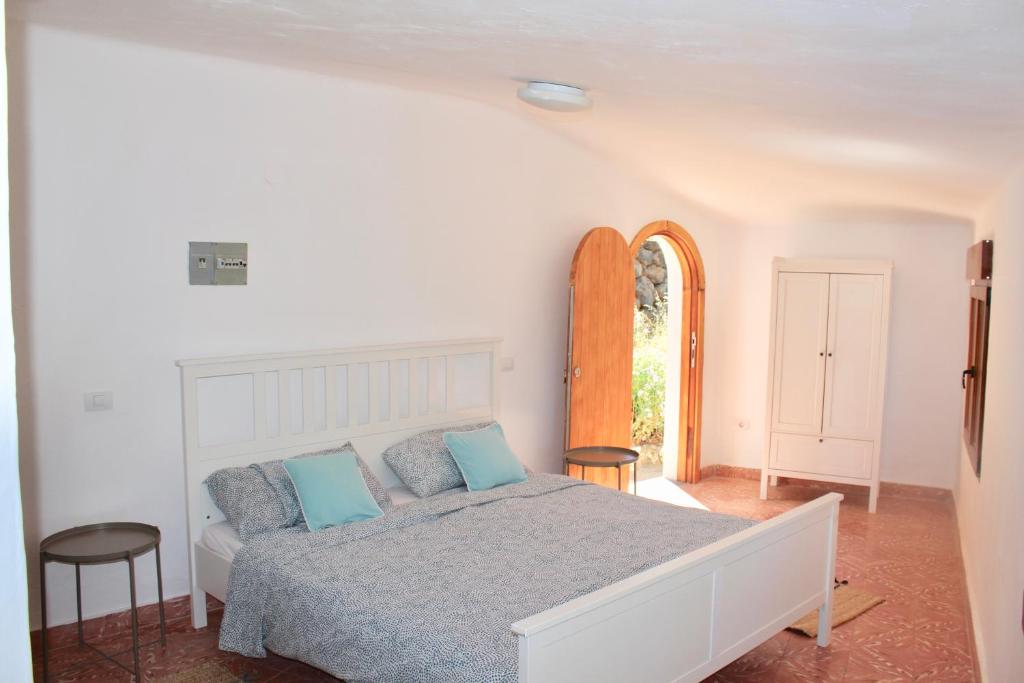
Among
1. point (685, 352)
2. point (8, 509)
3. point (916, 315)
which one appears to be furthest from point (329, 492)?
point (916, 315)

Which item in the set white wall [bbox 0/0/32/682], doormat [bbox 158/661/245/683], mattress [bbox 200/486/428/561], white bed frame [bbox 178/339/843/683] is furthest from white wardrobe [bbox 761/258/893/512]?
white wall [bbox 0/0/32/682]

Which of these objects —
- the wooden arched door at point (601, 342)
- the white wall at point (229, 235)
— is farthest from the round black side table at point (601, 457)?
the white wall at point (229, 235)

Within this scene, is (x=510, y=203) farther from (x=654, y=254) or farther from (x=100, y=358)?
(x=654, y=254)

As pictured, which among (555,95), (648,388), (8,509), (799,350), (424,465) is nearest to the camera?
(8,509)

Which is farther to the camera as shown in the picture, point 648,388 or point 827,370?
point 648,388

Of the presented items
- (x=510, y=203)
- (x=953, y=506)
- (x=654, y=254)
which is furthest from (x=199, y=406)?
(x=654, y=254)

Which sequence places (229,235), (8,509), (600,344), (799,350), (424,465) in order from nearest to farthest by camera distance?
(8,509) < (229,235) < (424,465) < (600,344) < (799,350)

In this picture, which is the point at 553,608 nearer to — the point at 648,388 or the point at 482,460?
the point at 482,460

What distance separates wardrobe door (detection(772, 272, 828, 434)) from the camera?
6.07 m

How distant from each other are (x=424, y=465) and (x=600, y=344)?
5.37 ft

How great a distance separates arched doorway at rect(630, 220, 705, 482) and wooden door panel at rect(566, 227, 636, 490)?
99 centimetres

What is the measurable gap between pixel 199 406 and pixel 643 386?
5663mm

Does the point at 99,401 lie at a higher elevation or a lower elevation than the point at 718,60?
lower

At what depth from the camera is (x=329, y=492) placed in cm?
374
